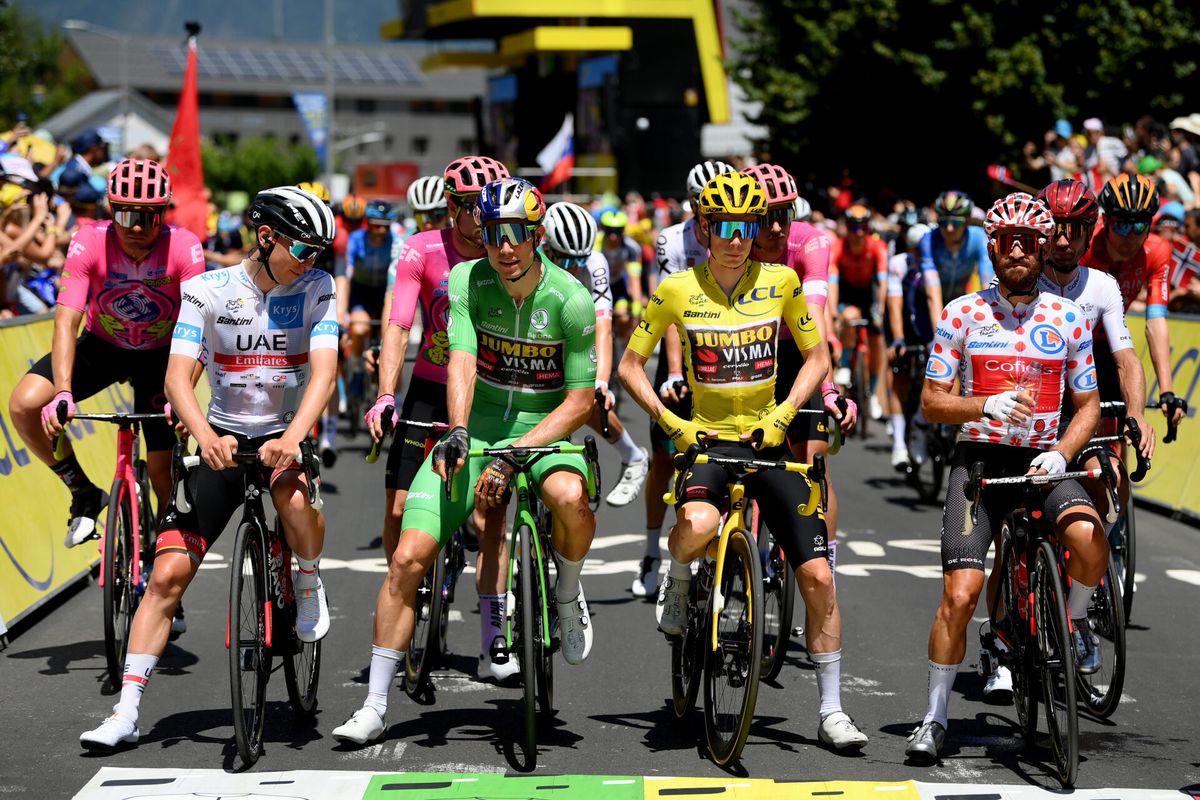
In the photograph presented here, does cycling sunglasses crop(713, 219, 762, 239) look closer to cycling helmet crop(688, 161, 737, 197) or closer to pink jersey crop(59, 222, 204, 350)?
cycling helmet crop(688, 161, 737, 197)

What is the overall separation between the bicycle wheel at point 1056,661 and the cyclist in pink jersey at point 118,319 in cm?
434

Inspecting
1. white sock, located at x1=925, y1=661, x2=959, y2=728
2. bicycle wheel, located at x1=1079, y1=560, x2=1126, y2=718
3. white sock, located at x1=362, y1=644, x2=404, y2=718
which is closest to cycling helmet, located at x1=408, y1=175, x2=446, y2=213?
white sock, located at x1=362, y1=644, x2=404, y2=718

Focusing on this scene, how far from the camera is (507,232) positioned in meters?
6.86

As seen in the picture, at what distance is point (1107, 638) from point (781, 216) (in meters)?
2.58

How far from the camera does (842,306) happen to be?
17453 millimetres

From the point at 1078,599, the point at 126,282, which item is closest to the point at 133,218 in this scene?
the point at 126,282

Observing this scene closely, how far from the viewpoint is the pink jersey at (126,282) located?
823 cm

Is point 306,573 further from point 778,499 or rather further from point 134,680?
point 778,499

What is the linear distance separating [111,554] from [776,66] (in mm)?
36142

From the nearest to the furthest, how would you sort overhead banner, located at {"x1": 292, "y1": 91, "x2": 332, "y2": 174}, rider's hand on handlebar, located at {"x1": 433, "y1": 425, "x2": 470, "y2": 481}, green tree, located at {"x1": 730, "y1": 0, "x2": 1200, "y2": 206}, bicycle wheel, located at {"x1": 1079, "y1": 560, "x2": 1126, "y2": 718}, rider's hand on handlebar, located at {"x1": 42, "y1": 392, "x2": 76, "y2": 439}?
rider's hand on handlebar, located at {"x1": 433, "y1": 425, "x2": 470, "y2": 481}
bicycle wheel, located at {"x1": 1079, "y1": 560, "x2": 1126, "y2": 718}
rider's hand on handlebar, located at {"x1": 42, "y1": 392, "x2": 76, "y2": 439}
green tree, located at {"x1": 730, "y1": 0, "x2": 1200, "y2": 206}
overhead banner, located at {"x1": 292, "y1": 91, "x2": 332, "y2": 174}

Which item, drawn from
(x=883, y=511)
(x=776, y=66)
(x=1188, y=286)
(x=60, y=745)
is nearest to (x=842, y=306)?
(x=1188, y=286)

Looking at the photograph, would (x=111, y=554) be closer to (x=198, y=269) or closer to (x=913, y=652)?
(x=198, y=269)

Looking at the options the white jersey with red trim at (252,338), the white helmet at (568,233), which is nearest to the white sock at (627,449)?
the white helmet at (568,233)

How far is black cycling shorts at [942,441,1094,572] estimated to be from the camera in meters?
6.70
